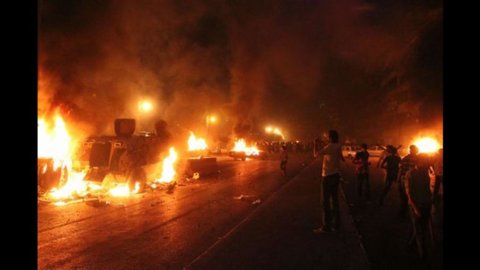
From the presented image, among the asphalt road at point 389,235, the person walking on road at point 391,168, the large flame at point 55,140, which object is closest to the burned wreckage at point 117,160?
the large flame at point 55,140

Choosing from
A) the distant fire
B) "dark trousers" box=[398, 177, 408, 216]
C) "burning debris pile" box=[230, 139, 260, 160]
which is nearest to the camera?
"dark trousers" box=[398, 177, 408, 216]

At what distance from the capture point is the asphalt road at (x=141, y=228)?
6258 millimetres

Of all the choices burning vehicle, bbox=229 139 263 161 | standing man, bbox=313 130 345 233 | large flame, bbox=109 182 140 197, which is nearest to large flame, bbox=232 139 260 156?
burning vehicle, bbox=229 139 263 161

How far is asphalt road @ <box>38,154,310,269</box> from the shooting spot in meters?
6.26

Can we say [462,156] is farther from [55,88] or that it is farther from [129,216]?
[55,88]

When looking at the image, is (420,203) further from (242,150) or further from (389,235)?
(242,150)

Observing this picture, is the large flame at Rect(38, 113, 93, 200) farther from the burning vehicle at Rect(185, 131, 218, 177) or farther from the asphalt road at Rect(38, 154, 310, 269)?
the burning vehicle at Rect(185, 131, 218, 177)

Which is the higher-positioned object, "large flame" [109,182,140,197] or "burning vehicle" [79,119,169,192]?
"burning vehicle" [79,119,169,192]

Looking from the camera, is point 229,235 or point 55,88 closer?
point 229,235

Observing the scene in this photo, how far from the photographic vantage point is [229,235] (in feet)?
24.7

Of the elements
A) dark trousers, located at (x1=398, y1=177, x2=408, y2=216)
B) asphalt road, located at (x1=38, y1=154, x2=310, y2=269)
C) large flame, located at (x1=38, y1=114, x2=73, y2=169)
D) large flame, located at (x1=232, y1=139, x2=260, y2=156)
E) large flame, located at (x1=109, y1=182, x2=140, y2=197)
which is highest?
large flame, located at (x1=38, y1=114, x2=73, y2=169)

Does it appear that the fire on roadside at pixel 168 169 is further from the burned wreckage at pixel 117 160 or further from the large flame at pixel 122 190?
the large flame at pixel 122 190
